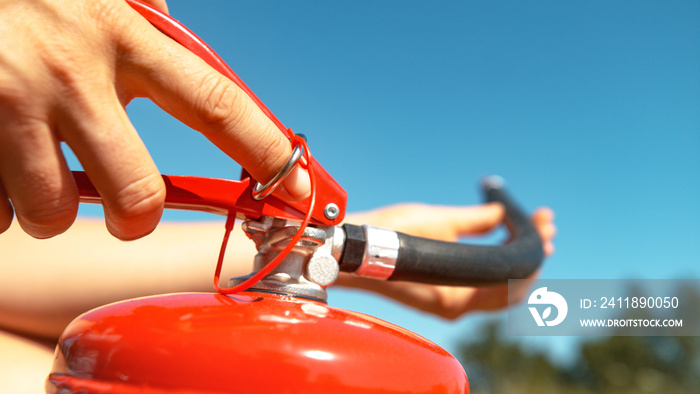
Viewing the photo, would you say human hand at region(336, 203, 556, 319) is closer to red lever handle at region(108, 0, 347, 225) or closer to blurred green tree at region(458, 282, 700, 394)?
red lever handle at region(108, 0, 347, 225)

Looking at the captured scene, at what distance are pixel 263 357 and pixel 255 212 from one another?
0.50ft

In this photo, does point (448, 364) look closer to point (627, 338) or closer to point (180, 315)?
point (180, 315)

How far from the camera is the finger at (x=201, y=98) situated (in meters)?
0.38

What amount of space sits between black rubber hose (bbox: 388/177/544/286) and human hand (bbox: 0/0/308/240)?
0.73 ft

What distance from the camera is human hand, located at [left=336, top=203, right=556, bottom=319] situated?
4.16 ft

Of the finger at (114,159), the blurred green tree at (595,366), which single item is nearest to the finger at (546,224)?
the finger at (114,159)

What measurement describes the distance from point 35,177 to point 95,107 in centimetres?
6

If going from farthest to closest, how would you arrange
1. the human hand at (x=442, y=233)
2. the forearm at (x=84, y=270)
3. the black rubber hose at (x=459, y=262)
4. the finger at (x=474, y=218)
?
the finger at (x=474, y=218) → the human hand at (x=442, y=233) → the forearm at (x=84, y=270) → the black rubber hose at (x=459, y=262)

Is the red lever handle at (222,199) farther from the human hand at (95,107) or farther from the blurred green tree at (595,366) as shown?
the blurred green tree at (595,366)

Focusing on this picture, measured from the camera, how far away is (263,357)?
0.35m

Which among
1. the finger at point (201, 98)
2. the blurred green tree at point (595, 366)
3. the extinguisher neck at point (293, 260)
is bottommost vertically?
the blurred green tree at point (595, 366)

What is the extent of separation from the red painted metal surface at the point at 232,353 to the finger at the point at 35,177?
0.27 ft

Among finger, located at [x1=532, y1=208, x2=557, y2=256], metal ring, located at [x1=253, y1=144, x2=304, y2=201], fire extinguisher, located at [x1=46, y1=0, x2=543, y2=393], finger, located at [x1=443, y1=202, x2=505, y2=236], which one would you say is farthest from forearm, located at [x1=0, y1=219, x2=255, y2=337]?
finger, located at [x1=532, y1=208, x2=557, y2=256]

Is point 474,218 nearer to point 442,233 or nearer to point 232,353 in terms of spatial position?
point 442,233
